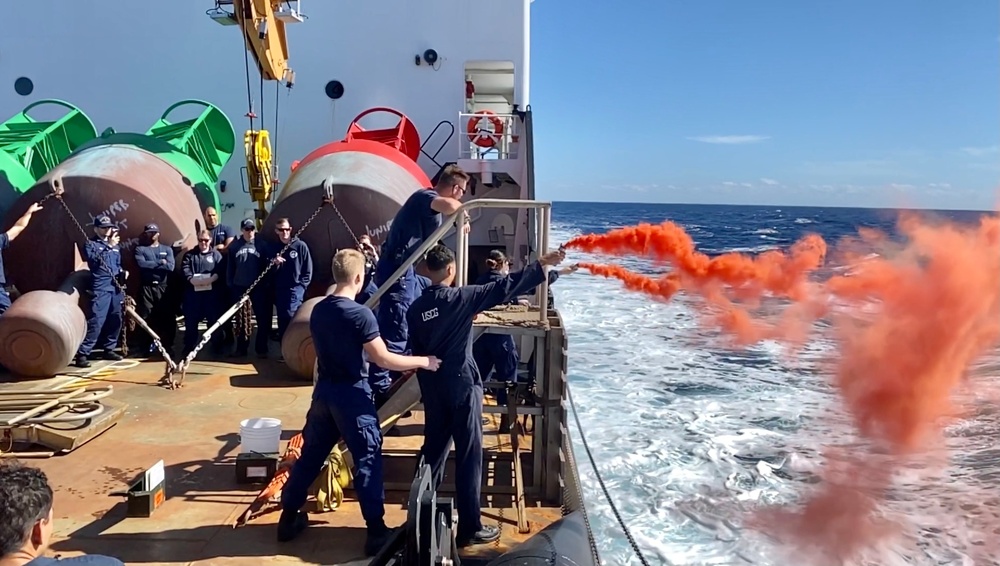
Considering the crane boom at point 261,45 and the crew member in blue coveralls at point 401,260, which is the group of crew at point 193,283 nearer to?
the crane boom at point 261,45

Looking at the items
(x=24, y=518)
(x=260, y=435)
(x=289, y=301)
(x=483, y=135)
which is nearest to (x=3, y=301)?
(x=289, y=301)

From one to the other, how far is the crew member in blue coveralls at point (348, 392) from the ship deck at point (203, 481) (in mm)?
303

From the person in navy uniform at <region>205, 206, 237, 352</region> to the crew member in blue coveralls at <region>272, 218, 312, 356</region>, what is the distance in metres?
0.74

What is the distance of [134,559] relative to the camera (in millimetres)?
3951

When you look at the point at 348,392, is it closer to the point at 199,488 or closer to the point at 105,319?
the point at 199,488

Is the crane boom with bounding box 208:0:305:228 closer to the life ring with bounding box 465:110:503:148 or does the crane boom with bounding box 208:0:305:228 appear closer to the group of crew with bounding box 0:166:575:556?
the life ring with bounding box 465:110:503:148

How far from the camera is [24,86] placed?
Answer: 12.8m

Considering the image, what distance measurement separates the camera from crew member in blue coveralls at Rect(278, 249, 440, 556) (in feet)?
12.8

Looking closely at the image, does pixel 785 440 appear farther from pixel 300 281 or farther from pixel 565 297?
pixel 565 297

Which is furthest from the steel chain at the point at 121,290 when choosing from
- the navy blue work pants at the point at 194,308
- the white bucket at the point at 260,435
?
the white bucket at the point at 260,435

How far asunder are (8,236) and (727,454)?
7.79 m

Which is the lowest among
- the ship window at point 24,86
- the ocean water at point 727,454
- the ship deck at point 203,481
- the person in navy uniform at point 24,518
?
the ocean water at point 727,454

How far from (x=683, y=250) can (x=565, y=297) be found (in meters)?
13.5

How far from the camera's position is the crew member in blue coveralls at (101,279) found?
7.69m
